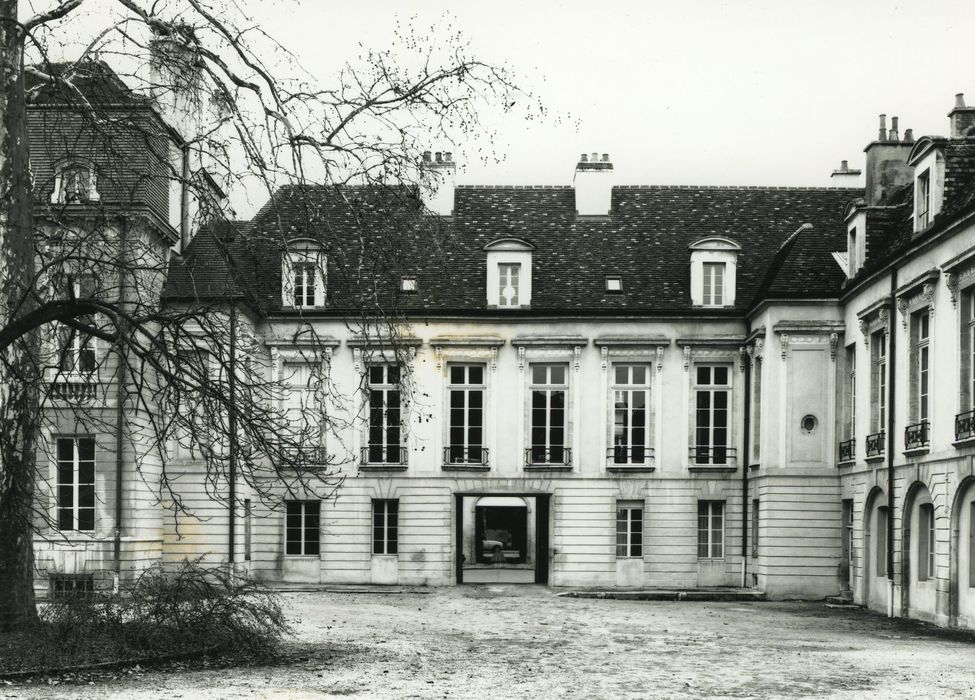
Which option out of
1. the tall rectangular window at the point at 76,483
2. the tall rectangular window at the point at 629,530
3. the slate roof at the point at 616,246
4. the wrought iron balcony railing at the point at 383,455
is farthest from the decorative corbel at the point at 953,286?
the tall rectangular window at the point at 76,483

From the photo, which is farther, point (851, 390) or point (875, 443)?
point (851, 390)

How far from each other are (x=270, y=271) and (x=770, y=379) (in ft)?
40.7

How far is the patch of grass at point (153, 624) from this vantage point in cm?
1396

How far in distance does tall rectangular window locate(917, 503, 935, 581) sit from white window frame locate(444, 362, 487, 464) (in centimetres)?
1150

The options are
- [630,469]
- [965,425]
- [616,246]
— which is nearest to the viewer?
[965,425]

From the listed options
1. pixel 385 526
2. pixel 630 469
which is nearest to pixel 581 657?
pixel 630 469

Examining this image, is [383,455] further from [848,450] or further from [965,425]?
[965,425]

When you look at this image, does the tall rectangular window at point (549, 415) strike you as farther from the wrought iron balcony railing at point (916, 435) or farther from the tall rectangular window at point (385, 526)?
the wrought iron balcony railing at point (916, 435)

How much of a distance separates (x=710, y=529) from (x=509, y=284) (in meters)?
7.76

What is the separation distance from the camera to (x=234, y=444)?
43.3 feet

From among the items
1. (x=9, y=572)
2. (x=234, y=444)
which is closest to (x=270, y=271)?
(x=9, y=572)

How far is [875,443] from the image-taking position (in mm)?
25453

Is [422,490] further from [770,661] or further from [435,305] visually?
[770,661]

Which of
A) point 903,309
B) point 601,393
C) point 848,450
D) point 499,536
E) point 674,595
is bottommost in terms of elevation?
point 499,536
